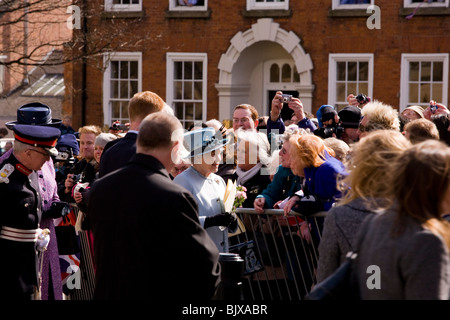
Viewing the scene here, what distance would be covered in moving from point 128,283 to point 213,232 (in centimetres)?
193

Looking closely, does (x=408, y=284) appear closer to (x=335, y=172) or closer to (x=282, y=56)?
(x=335, y=172)

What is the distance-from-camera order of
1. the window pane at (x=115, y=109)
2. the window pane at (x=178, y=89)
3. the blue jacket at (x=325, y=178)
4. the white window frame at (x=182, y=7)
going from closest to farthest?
the blue jacket at (x=325, y=178) < the white window frame at (x=182, y=7) < the window pane at (x=178, y=89) < the window pane at (x=115, y=109)

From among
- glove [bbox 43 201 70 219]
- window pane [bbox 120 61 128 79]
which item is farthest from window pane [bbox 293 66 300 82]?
glove [bbox 43 201 70 219]

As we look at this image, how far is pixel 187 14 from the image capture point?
20312mm

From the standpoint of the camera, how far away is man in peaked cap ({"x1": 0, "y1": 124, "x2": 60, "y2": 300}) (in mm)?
5668

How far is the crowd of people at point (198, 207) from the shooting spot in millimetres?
3531

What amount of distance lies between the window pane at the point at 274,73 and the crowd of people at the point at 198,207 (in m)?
13.3

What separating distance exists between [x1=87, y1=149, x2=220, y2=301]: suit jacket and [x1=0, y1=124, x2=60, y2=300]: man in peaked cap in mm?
1521

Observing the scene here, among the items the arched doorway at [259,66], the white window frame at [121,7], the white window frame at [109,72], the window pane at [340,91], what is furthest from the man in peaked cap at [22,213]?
the white window frame at [121,7]

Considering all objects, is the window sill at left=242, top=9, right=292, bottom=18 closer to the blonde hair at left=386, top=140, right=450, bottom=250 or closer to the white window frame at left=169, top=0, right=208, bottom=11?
the white window frame at left=169, top=0, right=208, bottom=11

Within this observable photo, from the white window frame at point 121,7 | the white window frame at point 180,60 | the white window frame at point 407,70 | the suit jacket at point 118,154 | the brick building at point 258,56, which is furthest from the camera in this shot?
the white window frame at point 121,7

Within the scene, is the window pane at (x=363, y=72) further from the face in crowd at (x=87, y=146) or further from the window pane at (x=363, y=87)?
the face in crowd at (x=87, y=146)

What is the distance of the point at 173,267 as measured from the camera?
4297 mm

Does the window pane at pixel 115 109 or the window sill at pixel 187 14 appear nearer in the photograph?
the window sill at pixel 187 14
